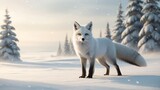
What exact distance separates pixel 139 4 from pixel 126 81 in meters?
31.2

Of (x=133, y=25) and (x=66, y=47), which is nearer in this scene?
(x=133, y=25)

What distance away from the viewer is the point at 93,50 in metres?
11.8

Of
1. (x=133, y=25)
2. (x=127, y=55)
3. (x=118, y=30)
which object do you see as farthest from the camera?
(x=118, y=30)

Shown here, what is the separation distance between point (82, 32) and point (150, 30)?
23.3m

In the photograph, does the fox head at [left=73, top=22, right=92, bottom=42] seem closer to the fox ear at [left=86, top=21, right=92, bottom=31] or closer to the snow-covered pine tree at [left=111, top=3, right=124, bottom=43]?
the fox ear at [left=86, top=21, right=92, bottom=31]

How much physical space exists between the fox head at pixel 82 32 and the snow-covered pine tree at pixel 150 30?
72.9ft

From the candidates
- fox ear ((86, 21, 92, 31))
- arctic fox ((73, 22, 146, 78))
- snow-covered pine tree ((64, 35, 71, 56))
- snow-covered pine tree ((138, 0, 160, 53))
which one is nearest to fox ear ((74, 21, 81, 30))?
arctic fox ((73, 22, 146, 78))

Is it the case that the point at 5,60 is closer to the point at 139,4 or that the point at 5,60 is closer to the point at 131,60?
the point at 139,4

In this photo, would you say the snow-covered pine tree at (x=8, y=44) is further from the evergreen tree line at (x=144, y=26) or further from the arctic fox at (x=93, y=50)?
the arctic fox at (x=93, y=50)

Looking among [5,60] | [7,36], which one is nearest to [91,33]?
[5,60]

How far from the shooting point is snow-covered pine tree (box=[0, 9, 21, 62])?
125ft

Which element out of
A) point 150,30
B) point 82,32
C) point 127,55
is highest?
point 150,30

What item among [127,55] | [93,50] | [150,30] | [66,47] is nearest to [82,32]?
[93,50]

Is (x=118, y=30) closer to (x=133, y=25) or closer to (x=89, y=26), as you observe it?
(x=133, y=25)
